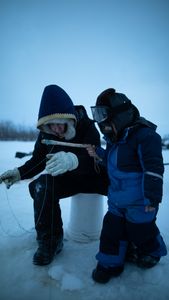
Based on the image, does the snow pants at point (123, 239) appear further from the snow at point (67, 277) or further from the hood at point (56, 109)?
the hood at point (56, 109)

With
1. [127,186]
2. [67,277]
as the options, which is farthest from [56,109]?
[67,277]

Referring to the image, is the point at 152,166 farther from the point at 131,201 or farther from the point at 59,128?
the point at 59,128

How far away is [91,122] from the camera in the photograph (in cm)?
227

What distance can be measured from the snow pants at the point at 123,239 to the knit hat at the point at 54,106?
83 cm

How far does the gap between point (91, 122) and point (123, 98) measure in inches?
18.7

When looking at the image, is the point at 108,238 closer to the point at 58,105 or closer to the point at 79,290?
the point at 79,290

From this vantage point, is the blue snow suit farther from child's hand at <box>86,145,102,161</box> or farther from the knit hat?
the knit hat

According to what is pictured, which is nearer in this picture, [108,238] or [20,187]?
[108,238]

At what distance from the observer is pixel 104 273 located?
168 cm

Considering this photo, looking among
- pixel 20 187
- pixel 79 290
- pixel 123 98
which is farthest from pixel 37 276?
pixel 20 187

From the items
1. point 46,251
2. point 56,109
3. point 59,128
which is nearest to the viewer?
point 46,251

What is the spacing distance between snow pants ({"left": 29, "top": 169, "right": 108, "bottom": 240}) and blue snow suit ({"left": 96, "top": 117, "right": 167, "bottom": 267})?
1.05ft

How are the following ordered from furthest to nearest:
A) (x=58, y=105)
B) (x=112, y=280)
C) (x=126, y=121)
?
(x=58, y=105) < (x=126, y=121) < (x=112, y=280)

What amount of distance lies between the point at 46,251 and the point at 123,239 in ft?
1.77
